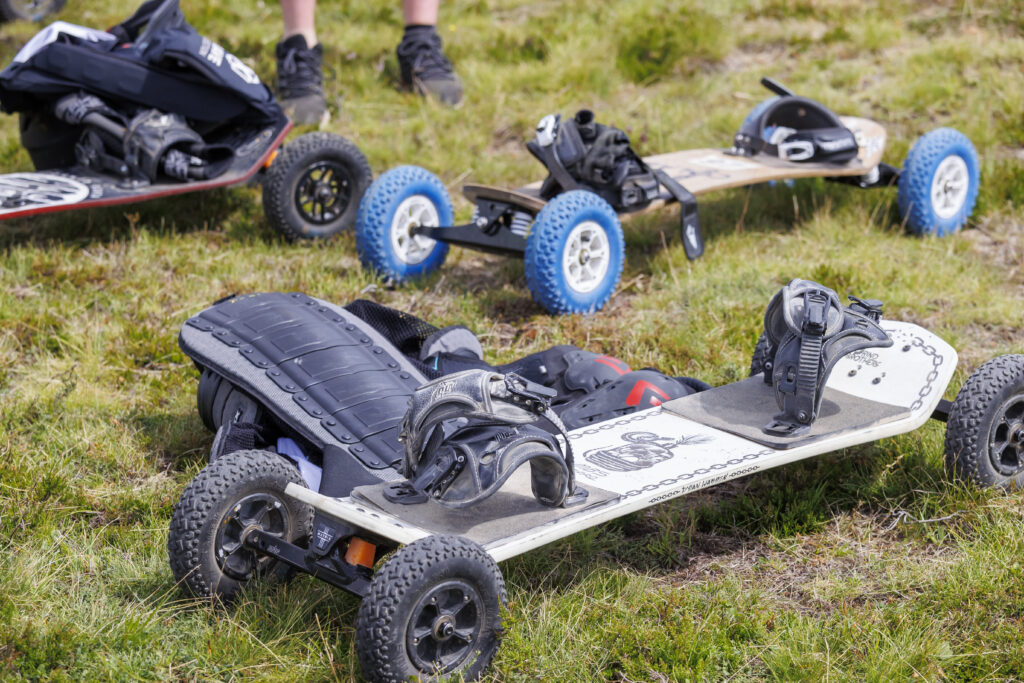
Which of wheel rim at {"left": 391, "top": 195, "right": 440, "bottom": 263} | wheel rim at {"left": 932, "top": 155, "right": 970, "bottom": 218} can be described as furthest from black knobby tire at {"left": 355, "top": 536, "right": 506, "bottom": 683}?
wheel rim at {"left": 932, "top": 155, "right": 970, "bottom": 218}

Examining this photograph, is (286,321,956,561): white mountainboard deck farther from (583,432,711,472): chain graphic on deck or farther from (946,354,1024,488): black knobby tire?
(946,354,1024,488): black knobby tire

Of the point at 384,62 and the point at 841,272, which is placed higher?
the point at 384,62

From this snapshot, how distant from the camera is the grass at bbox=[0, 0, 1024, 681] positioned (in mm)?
2588

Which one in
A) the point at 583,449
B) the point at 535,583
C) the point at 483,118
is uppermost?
the point at 483,118

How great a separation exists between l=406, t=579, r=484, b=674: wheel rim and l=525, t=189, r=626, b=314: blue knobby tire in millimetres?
2247

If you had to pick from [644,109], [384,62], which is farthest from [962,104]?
[384,62]

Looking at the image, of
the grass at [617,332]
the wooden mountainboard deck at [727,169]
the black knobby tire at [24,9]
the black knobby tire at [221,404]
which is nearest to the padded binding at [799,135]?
the wooden mountainboard deck at [727,169]

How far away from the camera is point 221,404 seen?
3.44m

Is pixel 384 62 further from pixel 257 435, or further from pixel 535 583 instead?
pixel 535 583

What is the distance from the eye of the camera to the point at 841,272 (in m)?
4.91

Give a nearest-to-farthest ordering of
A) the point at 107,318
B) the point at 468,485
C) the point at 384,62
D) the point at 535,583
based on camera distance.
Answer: the point at 468,485 < the point at 535,583 < the point at 107,318 < the point at 384,62

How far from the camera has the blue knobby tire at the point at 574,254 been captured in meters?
4.41

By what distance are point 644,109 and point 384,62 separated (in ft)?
6.05

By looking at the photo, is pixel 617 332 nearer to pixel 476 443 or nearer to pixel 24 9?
pixel 476 443
